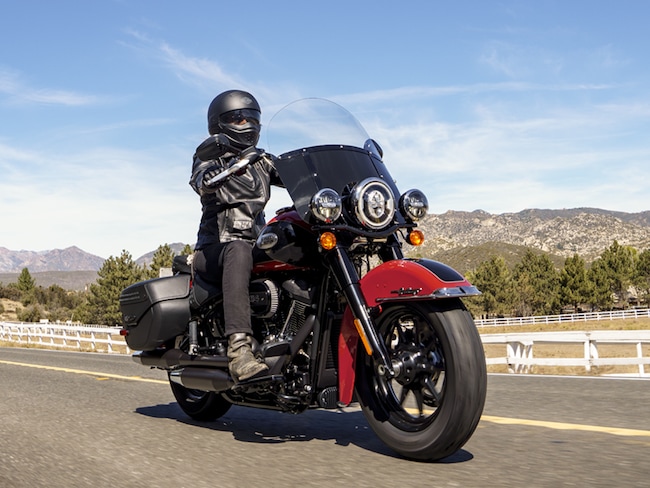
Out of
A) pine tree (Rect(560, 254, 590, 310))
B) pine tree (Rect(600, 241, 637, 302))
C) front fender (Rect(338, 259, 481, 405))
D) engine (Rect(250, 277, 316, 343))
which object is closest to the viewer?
front fender (Rect(338, 259, 481, 405))

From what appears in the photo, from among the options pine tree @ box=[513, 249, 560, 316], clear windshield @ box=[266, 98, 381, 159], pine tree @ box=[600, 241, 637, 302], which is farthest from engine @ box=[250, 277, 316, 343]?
pine tree @ box=[600, 241, 637, 302]

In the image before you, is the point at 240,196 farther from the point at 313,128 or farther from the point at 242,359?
the point at 242,359

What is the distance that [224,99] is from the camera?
491cm

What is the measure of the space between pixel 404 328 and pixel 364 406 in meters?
0.53

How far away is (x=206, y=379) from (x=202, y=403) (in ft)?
3.54

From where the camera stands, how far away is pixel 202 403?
5.52m

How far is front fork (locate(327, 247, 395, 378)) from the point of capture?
3.68 metres

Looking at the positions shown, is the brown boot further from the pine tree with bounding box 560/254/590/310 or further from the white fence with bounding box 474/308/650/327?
the pine tree with bounding box 560/254/590/310

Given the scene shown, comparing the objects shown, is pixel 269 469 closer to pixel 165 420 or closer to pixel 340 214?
pixel 340 214

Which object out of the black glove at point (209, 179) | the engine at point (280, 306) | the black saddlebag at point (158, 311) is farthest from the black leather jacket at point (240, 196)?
the black saddlebag at point (158, 311)

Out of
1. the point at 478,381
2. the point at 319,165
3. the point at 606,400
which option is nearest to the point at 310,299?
the point at 319,165

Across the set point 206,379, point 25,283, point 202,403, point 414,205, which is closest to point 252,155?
point 414,205

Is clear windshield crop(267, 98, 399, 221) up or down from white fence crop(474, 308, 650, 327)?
up

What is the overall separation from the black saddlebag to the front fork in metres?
1.77
